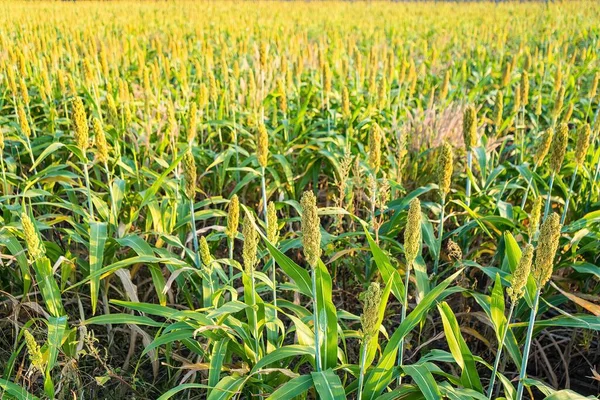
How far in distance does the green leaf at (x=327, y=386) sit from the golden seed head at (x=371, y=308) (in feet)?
0.74

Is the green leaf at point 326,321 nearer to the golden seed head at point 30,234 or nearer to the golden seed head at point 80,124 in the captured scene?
the golden seed head at point 30,234

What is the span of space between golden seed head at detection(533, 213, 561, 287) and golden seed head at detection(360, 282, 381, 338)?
0.46 metres

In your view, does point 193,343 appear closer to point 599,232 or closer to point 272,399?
point 272,399

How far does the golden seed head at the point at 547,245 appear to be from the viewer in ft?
4.23

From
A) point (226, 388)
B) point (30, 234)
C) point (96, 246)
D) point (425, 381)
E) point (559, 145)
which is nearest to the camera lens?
point (425, 381)

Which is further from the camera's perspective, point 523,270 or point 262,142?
point 262,142

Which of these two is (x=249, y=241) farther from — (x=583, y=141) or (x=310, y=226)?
(x=583, y=141)

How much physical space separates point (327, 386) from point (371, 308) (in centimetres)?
→ 33

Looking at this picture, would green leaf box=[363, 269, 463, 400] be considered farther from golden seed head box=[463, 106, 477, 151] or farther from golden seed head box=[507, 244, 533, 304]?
golden seed head box=[463, 106, 477, 151]

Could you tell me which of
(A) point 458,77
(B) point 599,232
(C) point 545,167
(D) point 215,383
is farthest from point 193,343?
(A) point 458,77

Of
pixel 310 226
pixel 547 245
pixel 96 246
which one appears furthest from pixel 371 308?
pixel 96 246

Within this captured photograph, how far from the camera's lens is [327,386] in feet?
4.62

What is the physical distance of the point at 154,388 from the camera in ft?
7.22

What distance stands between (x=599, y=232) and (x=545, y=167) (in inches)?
48.5
